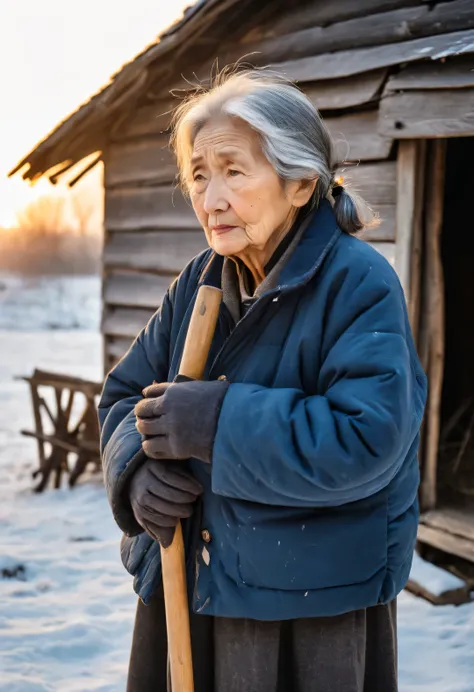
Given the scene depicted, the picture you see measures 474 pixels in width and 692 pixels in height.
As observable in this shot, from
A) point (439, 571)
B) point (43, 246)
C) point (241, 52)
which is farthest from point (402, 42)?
point (43, 246)

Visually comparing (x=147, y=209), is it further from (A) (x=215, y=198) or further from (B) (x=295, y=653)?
(B) (x=295, y=653)

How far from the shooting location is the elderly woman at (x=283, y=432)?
1.41 meters

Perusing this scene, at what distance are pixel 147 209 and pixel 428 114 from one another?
2.88 m

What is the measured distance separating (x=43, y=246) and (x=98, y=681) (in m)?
34.4

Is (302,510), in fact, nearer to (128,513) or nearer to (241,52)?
(128,513)

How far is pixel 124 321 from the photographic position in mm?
6660

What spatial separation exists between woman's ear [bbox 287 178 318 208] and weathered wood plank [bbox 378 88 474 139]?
242cm

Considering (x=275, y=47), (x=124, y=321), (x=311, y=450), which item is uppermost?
(x=275, y=47)

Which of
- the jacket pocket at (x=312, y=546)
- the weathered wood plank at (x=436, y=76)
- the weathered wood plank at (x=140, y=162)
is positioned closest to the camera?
the jacket pocket at (x=312, y=546)

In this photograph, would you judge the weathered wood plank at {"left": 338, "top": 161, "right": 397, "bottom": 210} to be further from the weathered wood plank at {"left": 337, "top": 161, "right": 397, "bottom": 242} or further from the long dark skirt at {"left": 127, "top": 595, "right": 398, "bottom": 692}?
the long dark skirt at {"left": 127, "top": 595, "right": 398, "bottom": 692}

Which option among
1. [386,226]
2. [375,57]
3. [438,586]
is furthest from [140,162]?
[438,586]

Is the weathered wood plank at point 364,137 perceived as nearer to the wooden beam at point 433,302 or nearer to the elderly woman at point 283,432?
the wooden beam at point 433,302

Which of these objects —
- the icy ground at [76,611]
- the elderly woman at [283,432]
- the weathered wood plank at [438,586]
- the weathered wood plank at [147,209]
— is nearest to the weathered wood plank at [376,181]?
the weathered wood plank at [147,209]

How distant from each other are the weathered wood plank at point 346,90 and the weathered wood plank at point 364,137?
8cm
